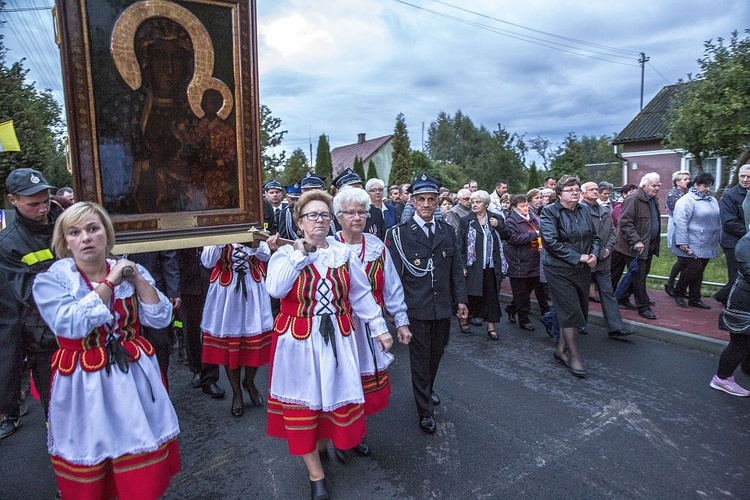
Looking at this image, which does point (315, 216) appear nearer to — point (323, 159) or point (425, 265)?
point (425, 265)

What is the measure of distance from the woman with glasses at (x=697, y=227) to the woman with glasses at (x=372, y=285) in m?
5.68

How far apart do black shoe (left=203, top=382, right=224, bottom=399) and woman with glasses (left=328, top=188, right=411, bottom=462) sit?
5.82 feet

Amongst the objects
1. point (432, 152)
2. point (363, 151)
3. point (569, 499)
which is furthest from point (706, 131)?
point (432, 152)

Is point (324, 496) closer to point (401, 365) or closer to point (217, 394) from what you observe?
point (217, 394)

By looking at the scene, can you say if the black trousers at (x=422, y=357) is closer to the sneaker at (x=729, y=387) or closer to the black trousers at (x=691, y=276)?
the sneaker at (x=729, y=387)

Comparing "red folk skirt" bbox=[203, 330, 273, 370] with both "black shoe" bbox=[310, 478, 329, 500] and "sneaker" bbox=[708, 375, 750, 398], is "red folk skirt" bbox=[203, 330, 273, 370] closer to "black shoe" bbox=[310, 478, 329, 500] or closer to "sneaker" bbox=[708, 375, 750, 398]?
"black shoe" bbox=[310, 478, 329, 500]

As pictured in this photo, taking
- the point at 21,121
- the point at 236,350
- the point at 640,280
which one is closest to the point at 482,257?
the point at 640,280

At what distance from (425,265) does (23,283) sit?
2796mm

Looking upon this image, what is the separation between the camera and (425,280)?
3971 mm

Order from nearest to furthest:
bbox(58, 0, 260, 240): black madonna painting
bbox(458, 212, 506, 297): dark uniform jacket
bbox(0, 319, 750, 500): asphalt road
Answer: bbox(58, 0, 260, 240): black madonna painting → bbox(0, 319, 750, 500): asphalt road → bbox(458, 212, 506, 297): dark uniform jacket

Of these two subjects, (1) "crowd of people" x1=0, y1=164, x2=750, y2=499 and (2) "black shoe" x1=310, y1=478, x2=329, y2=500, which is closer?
(1) "crowd of people" x1=0, y1=164, x2=750, y2=499

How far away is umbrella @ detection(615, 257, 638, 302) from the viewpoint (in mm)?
7023

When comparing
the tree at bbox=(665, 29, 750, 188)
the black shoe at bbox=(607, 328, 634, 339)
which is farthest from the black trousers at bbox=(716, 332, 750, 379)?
the tree at bbox=(665, 29, 750, 188)

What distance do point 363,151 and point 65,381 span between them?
47.3 meters
